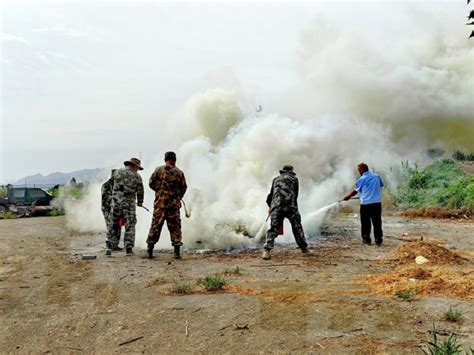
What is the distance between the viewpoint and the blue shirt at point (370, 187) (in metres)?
10.3

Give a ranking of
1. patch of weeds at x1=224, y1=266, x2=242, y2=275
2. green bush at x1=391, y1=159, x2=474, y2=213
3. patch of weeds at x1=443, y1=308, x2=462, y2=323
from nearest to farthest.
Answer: patch of weeds at x1=443, y1=308, x2=462, y2=323, patch of weeds at x1=224, y1=266, x2=242, y2=275, green bush at x1=391, y1=159, x2=474, y2=213

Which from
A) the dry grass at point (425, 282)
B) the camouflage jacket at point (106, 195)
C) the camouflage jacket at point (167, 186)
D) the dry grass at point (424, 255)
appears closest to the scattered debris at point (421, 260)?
the dry grass at point (424, 255)

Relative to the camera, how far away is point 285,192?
882 cm

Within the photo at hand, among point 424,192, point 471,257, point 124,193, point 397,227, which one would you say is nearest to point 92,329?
point 124,193

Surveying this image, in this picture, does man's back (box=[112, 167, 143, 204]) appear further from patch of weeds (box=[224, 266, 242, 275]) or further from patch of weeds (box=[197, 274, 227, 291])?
patch of weeds (box=[197, 274, 227, 291])

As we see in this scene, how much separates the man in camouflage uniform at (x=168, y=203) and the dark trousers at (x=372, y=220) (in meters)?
4.39

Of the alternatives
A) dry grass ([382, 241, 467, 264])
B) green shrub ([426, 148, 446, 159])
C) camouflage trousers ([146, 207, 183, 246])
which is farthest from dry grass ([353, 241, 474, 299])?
green shrub ([426, 148, 446, 159])

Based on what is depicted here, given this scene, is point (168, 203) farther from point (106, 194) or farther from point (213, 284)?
point (213, 284)

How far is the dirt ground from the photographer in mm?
4121

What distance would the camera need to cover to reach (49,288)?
20.7 feet

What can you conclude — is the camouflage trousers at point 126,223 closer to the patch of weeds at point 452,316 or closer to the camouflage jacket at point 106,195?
the camouflage jacket at point 106,195

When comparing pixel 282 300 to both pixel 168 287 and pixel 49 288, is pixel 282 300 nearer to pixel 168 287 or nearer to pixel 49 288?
pixel 168 287

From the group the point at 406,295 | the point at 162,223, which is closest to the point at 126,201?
the point at 162,223

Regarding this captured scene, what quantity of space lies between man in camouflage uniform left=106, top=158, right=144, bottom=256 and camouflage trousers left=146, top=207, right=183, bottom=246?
0.65 m
